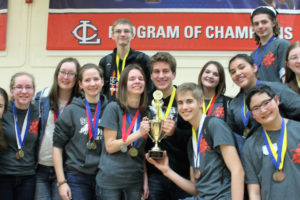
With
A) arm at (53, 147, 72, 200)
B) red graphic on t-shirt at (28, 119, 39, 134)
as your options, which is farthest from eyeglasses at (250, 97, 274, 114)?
red graphic on t-shirt at (28, 119, 39, 134)

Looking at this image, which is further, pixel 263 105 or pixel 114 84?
pixel 114 84

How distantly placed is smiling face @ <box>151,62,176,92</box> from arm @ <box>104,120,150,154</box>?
575 millimetres

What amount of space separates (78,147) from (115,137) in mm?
409

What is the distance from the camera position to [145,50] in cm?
554

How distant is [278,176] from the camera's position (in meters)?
2.03

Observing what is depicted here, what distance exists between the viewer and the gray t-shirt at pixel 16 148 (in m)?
2.77

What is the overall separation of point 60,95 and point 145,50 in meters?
2.75

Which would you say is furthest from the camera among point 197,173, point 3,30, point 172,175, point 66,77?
point 3,30

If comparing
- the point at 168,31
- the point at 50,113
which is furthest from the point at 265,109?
the point at 168,31

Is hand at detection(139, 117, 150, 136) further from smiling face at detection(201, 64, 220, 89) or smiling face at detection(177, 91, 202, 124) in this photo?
smiling face at detection(201, 64, 220, 89)

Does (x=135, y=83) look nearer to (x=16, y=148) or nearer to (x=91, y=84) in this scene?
(x=91, y=84)

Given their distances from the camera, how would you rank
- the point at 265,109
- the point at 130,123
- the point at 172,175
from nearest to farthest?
the point at 265,109 < the point at 172,175 < the point at 130,123

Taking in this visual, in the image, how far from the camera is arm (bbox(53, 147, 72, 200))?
2547mm

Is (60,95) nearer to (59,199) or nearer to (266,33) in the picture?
(59,199)
